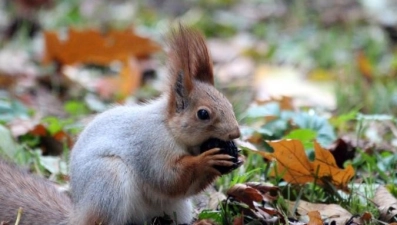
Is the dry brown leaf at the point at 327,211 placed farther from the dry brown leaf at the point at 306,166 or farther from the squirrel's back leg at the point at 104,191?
the squirrel's back leg at the point at 104,191

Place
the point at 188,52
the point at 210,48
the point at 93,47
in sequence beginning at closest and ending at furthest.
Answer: the point at 188,52 < the point at 93,47 < the point at 210,48

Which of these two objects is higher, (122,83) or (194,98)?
(194,98)

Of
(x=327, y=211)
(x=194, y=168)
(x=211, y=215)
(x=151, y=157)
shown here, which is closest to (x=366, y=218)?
(x=327, y=211)

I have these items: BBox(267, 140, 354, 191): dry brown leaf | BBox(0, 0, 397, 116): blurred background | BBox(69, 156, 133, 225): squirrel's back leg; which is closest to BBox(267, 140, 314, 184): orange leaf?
BBox(267, 140, 354, 191): dry brown leaf

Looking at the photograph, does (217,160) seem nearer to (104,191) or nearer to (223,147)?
(223,147)

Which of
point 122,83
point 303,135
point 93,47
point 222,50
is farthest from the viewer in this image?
point 222,50

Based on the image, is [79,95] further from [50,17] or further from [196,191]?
[196,191]

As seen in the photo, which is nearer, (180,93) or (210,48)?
(180,93)

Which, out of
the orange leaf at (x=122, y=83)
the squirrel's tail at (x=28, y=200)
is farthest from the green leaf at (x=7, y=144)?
the orange leaf at (x=122, y=83)
